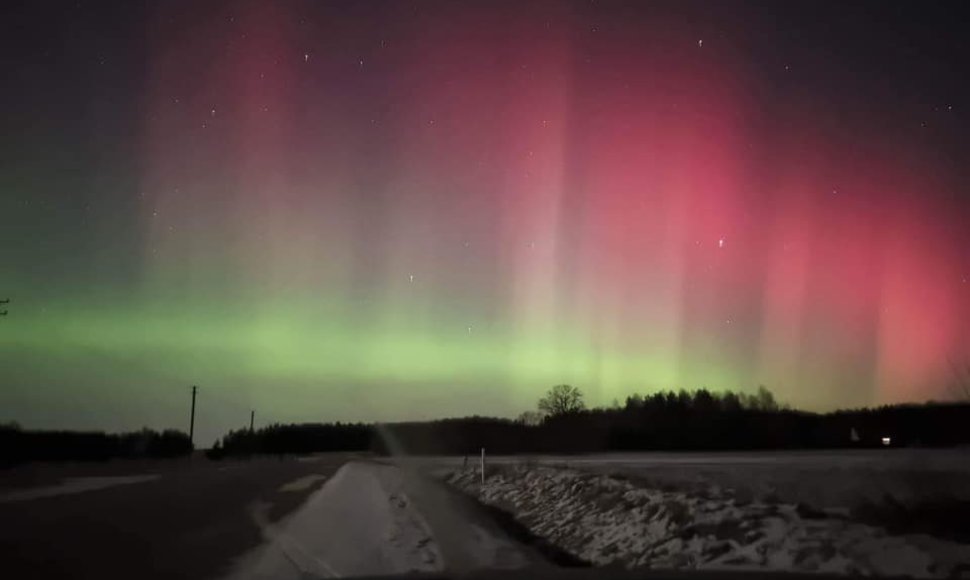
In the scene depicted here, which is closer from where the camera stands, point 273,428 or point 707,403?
point 707,403

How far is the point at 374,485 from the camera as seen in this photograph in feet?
108

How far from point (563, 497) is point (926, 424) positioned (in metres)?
62.5

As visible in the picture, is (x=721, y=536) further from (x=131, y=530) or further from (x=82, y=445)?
(x=82, y=445)

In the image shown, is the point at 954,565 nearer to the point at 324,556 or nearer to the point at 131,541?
the point at 324,556

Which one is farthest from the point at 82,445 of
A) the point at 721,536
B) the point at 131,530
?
the point at 721,536

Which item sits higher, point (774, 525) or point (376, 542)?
point (774, 525)

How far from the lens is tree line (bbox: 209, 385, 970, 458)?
242 feet

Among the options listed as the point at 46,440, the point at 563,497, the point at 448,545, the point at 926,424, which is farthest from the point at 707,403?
the point at 448,545

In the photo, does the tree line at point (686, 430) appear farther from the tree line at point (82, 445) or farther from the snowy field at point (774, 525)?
the snowy field at point (774, 525)

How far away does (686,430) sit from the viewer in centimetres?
8744

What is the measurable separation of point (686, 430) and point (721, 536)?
78.4 metres

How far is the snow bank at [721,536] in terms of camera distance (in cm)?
920

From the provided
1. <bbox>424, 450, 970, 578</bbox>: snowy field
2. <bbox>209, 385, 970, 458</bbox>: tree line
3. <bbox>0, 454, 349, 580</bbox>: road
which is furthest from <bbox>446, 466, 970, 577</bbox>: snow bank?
<bbox>209, 385, 970, 458</bbox>: tree line

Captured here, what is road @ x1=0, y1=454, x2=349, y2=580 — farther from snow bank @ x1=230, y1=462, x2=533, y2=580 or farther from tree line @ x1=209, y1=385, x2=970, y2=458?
tree line @ x1=209, y1=385, x2=970, y2=458
